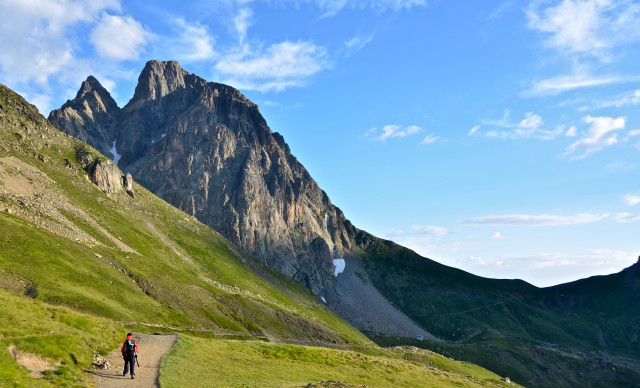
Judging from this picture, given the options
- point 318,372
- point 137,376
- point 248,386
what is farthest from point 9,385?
point 318,372

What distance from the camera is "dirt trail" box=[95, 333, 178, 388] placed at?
2850 centimetres

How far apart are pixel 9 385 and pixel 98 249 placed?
87.7 meters

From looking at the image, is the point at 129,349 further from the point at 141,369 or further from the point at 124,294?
the point at 124,294

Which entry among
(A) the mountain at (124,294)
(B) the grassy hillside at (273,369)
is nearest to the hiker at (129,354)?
(A) the mountain at (124,294)

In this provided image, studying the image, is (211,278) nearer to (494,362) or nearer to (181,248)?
(181,248)

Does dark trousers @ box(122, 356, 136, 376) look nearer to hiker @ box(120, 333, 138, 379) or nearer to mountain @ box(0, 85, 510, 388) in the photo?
hiker @ box(120, 333, 138, 379)

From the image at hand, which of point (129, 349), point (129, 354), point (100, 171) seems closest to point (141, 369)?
point (129, 354)

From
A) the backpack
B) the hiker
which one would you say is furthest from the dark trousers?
the backpack

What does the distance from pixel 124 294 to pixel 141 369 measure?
183 ft

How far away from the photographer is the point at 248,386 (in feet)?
113

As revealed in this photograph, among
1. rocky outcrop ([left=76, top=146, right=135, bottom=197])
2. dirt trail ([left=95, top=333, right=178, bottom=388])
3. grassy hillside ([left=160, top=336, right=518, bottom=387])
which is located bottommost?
grassy hillside ([left=160, top=336, right=518, bottom=387])

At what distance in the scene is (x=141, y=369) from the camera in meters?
33.2

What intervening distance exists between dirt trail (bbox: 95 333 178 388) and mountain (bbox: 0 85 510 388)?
57 cm

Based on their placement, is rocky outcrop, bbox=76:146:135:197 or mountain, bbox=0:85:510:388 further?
rocky outcrop, bbox=76:146:135:197
